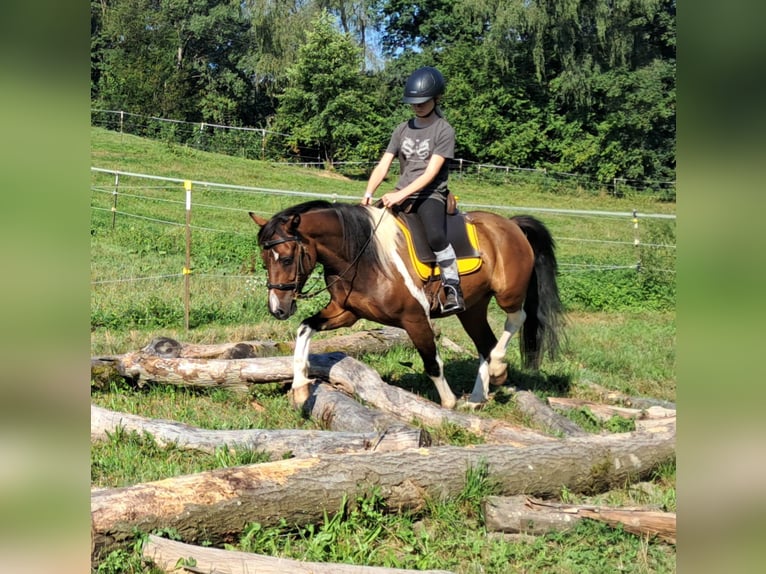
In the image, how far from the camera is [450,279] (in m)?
5.78

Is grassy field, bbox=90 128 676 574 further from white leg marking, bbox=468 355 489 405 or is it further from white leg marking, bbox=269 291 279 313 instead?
white leg marking, bbox=269 291 279 313

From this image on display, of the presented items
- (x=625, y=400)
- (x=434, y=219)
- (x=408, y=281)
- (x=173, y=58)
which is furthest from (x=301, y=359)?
(x=173, y=58)

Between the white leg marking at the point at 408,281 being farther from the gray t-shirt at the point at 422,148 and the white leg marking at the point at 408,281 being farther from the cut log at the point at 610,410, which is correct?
the cut log at the point at 610,410

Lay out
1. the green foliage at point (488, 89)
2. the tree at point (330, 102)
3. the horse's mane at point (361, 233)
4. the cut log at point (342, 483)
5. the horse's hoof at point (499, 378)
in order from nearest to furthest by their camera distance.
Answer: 1. the cut log at point (342, 483)
2. the horse's mane at point (361, 233)
3. the horse's hoof at point (499, 378)
4. the tree at point (330, 102)
5. the green foliage at point (488, 89)

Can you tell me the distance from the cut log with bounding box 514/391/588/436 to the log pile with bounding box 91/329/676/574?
1 centimetres

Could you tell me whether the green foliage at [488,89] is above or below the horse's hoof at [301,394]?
above

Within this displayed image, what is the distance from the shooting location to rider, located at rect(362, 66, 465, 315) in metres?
5.41

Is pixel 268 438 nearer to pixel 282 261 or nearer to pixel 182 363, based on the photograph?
pixel 282 261

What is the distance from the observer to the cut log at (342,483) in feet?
11.2

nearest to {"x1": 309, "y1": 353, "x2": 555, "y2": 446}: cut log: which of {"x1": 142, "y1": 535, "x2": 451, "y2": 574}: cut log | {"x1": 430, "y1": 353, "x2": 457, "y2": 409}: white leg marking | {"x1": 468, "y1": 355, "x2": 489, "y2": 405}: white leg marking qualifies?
{"x1": 430, "y1": 353, "x2": 457, "y2": 409}: white leg marking

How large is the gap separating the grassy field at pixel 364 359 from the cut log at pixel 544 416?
0.44 feet

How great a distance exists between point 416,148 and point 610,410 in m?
2.94

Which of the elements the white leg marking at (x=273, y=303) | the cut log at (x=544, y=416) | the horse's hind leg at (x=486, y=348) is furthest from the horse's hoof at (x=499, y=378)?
the white leg marking at (x=273, y=303)

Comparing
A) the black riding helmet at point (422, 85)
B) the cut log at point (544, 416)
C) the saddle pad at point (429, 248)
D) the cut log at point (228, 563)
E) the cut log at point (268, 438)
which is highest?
the black riding helmet at point (422, 85)
